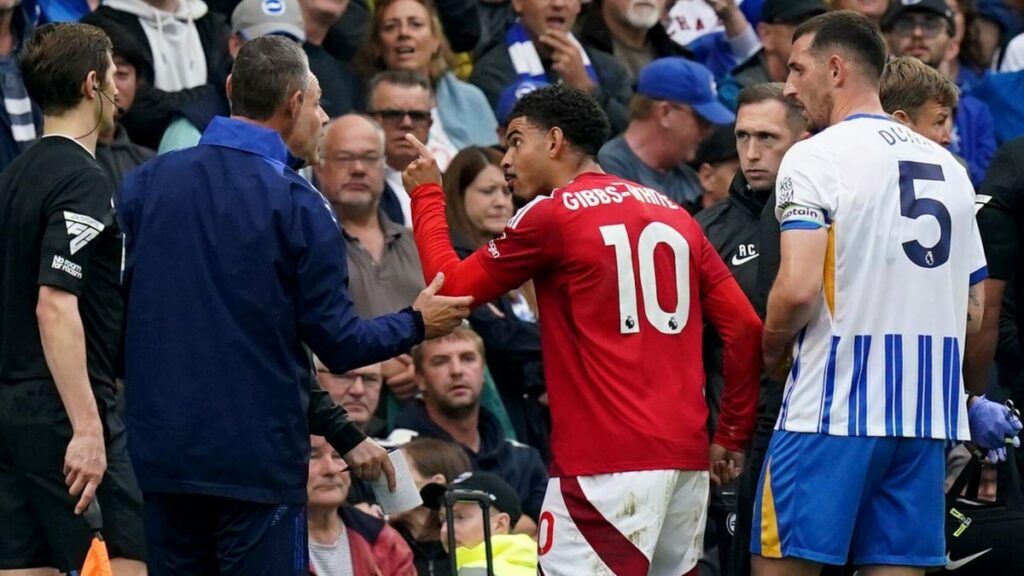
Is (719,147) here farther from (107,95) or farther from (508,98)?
(107,95)

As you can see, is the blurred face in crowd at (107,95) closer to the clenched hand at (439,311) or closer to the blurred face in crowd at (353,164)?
the clenched hand at (439,311)

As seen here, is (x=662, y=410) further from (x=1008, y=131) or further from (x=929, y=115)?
(x=1008, y=131)

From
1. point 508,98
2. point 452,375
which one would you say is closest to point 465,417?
point 452,375

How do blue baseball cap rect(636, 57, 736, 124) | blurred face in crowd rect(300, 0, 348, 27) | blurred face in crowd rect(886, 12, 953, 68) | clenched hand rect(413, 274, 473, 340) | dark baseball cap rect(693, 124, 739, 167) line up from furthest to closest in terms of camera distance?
blurred face in crowd rect(886, 12, 953, 68)
blue baseball cap rect(636, 57, 736, 124)
blurred face in crowd rect(300, 0, 348, 27)
dark baseball cap rect(693, 124, 739, 167)
clenched hand rect(413, 274, 473, 340)

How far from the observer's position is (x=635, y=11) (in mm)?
12562

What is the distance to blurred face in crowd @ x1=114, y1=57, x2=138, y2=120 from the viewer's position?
966 centimetres

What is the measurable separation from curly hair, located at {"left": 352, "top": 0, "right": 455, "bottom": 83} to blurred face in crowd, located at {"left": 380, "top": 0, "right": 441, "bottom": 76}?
57 millimetres

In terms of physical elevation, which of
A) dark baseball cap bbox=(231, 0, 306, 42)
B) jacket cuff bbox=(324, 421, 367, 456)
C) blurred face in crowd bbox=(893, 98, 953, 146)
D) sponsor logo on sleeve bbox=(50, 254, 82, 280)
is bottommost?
jacket cuff bbox=(324, 421, 367, 456)

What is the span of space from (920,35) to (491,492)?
498cm

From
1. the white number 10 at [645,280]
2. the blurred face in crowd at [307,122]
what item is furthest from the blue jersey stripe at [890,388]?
the blurred face in crowd at [307,122]

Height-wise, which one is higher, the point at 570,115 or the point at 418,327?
the point at 570,115

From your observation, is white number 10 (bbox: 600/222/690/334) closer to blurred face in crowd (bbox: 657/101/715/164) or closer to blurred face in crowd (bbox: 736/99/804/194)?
blurred face in crowd (bbox: 736/99/804/194)

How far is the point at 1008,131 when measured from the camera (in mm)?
12953

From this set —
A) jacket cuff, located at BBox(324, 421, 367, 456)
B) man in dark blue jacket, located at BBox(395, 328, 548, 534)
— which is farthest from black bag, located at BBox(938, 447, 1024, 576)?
man in dark blue jacket, located at BBox(395, 328, 548, 534)
